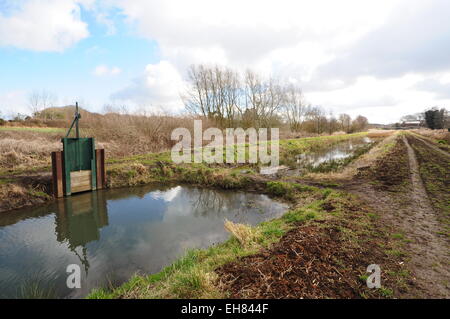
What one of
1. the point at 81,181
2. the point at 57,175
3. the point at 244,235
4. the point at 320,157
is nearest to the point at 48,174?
the point at 57,175

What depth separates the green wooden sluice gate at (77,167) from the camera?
911 cm

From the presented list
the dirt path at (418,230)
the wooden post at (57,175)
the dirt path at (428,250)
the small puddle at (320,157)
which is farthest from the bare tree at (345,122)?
the wooden post at (57,175)

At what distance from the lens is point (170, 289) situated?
3172mm

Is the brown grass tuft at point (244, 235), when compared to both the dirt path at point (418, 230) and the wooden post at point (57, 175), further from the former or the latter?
the wooden post at point (57, 175)

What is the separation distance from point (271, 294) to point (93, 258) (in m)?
4.30

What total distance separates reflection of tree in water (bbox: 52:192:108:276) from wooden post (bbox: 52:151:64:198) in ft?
1.56

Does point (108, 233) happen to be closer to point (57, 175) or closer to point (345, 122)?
point (57, 175)

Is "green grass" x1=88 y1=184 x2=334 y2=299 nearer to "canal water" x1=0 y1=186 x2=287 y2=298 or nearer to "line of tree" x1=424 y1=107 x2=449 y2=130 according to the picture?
"canal water" x1=0 y1=186 x2=287 y2=298

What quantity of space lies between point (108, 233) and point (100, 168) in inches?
196

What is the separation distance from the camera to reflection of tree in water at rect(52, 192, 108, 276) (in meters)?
6.07

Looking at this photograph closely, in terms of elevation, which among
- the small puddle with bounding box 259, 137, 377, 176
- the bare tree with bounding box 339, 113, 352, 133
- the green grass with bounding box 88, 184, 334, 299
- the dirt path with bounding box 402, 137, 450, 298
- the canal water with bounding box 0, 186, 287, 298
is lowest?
the canal water with bounding box 0, 186, 287, 298

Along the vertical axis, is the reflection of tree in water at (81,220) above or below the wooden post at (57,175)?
below

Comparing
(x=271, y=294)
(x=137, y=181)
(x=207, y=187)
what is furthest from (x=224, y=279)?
(x=137, y=181)

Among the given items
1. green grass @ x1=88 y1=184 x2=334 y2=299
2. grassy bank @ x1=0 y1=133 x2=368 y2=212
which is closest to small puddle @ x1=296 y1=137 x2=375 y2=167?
grassy bank @ x1=0 y1=133 x2=368 y2=212
